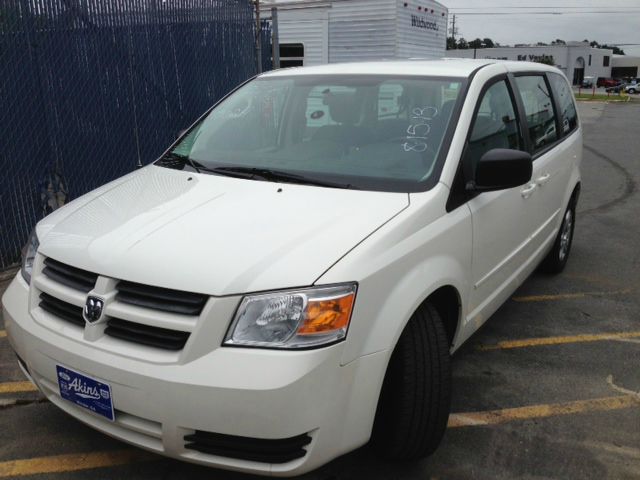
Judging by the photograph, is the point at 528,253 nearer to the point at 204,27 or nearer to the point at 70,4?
the point at 70,4

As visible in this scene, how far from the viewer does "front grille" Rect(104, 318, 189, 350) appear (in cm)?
215

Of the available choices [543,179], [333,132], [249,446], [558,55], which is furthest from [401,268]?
[558,55]

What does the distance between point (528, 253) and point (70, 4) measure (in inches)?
182

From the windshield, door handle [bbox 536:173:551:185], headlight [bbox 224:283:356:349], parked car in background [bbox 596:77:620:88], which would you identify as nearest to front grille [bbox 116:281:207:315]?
headlight [bbox 224:283:356:349]

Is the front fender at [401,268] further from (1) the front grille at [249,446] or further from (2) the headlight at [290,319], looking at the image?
(1) the front grille at [249,446]

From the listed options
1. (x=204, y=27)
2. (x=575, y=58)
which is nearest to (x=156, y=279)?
(x=204, y=27)

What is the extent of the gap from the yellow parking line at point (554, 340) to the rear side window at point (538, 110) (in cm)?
124

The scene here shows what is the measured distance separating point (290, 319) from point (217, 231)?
0.54 metres

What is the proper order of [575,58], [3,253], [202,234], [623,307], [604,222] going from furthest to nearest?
[575,58]
[604,222]
[3,253]
[623,307]
[202,234]

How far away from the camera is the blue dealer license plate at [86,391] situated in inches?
87.4

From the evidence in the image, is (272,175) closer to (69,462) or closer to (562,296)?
(69,462)

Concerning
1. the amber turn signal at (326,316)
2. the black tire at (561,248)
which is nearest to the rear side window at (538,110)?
the black tire at (561,248)

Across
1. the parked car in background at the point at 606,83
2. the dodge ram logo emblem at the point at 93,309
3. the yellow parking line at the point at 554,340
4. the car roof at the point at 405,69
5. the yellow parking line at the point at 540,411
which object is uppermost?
the car roof at the point at 405,69

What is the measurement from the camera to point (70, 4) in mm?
5668
